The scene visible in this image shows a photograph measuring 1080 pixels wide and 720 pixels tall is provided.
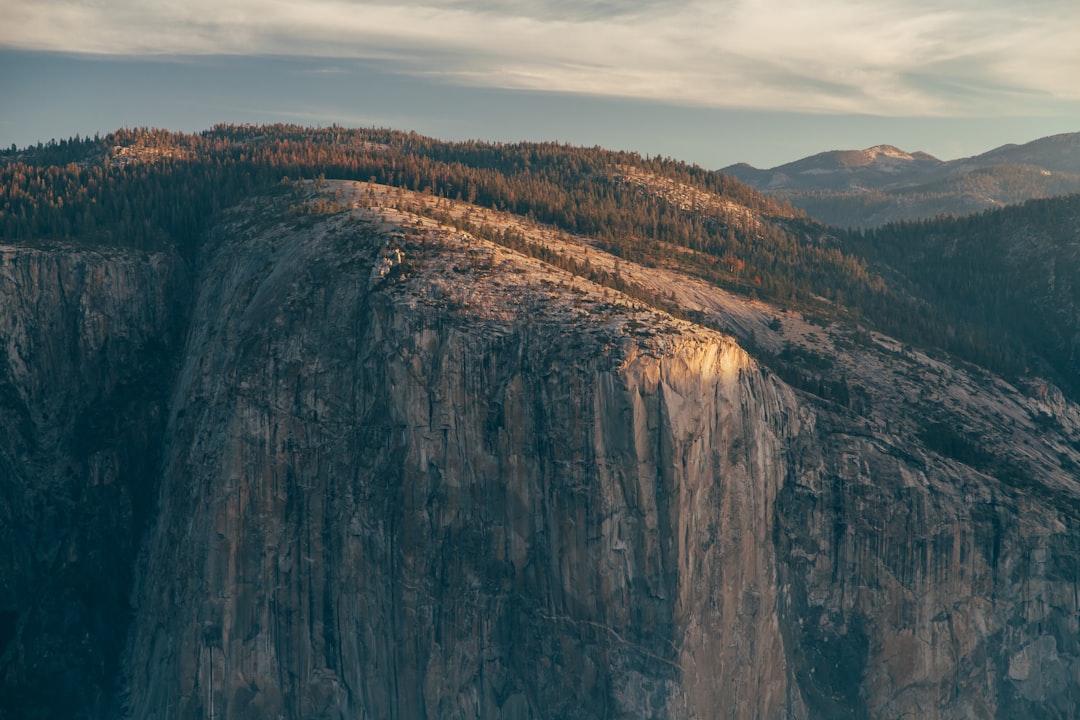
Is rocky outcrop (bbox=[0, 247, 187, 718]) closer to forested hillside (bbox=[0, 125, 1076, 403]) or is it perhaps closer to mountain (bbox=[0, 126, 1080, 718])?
mountain (bbox=[0, 126, 1080, 718])

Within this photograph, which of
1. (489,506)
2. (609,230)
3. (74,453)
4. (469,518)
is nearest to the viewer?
(489,506)

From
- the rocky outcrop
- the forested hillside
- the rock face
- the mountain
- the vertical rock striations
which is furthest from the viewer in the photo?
the forested hillside

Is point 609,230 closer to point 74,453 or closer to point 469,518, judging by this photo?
point 469,518

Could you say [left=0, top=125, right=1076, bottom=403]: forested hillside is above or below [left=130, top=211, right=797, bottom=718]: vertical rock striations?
above

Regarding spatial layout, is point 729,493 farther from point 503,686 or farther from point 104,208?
point 104,208

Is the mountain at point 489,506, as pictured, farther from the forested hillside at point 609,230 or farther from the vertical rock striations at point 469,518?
the forested hillside at point 609,230

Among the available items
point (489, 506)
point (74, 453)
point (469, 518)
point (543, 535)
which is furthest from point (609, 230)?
point (74, 453)

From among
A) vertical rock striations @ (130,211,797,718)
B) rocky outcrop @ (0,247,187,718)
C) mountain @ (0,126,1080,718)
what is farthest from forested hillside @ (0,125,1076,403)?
vertical rock striations @ (130,211,797,718)

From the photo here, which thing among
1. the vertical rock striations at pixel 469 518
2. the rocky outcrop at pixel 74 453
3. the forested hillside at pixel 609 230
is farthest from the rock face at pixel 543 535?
the forested hillside at pixel 609 230
